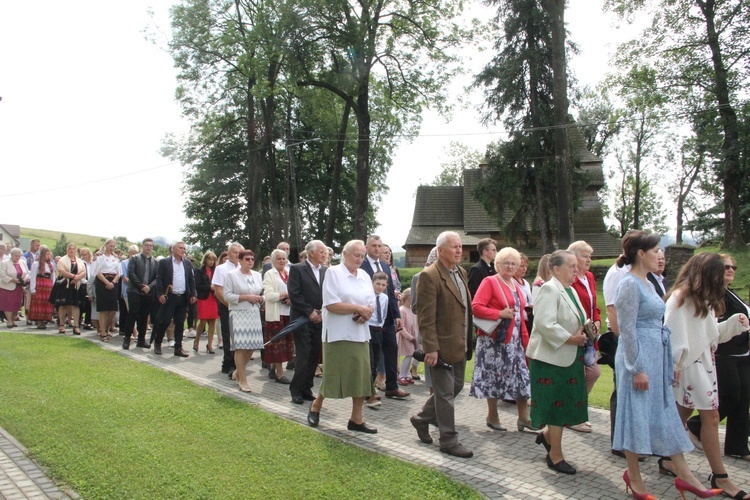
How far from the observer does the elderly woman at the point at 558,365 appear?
5570 millimetres

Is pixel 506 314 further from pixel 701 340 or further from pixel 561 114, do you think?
pixel 561 114

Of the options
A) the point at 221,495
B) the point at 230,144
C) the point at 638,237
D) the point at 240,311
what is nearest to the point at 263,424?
the point at 221,495

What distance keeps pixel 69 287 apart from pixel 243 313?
772cm

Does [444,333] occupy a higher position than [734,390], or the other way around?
[444,333]

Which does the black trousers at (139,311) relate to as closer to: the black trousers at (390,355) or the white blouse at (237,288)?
the white blouse at (237,288)

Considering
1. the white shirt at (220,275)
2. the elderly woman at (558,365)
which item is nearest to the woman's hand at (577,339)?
the elderly woman at (558,365)

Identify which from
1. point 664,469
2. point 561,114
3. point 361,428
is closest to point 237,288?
point 361,428

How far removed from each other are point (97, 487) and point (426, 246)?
48.0 meters

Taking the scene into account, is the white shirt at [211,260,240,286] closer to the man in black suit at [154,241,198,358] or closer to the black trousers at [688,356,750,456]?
the man in black suit at [154,241,198,358]

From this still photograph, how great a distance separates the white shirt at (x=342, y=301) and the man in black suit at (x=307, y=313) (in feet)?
4.32

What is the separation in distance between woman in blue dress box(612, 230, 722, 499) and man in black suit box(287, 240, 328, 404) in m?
4.14

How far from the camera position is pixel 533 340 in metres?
5.88

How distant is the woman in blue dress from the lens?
481 cm

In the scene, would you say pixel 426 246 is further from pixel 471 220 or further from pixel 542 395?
pixel 542 395
